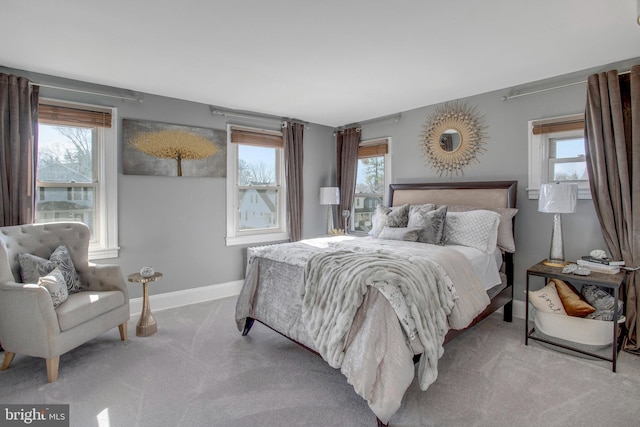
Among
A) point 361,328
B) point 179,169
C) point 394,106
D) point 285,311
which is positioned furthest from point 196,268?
point 394,106

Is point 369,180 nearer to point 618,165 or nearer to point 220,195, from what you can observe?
point 220,195

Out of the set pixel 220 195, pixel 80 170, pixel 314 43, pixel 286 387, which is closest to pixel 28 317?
pixel 80 170

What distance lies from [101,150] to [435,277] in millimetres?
3508

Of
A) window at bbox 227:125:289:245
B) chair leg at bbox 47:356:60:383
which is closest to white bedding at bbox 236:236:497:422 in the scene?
chair leg at bbox 47:356:60:383

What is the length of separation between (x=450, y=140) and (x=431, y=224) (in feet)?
4.51

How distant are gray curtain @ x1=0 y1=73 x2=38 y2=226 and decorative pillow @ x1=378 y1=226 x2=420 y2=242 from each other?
3376mm

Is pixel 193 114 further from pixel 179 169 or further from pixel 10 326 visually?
pixel 10 326

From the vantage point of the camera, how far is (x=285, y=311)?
8.47 feet

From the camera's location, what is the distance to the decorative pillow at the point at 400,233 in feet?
10.6

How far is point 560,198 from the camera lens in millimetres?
2791

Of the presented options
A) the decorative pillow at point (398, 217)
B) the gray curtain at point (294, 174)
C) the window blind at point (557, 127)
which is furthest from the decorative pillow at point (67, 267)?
the window blind at point (557, 127)

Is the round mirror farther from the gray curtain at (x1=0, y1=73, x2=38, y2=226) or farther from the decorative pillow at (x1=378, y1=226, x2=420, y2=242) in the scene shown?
the gray curtain at (x1=0, y1=73, x2=38, y2=226)

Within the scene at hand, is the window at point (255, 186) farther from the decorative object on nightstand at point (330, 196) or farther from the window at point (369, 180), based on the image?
the window at point (369, 180)

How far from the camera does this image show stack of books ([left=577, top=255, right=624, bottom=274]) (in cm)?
262
